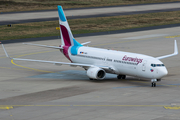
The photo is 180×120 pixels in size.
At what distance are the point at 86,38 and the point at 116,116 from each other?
5881cm

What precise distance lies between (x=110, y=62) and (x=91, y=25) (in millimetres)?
65001

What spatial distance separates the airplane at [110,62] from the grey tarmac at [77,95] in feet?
4.72

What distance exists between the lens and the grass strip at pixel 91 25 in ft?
323

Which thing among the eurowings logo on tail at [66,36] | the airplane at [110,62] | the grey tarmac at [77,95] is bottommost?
the grey tarmac at [77,95]

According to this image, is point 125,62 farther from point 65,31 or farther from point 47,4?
point 47,4

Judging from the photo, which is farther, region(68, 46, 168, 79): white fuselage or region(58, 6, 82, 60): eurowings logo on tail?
region(58, 6, 82, 60): eurowings logo on tail

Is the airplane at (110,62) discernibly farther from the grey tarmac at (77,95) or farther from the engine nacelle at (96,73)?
the grey tarmac at (77,95)

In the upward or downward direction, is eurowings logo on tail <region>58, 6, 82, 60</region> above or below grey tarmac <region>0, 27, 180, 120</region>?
above

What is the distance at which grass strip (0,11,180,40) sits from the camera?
98.6m

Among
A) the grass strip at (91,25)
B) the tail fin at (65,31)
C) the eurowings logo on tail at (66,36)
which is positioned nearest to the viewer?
the eurowings logo on tail at (66,36)

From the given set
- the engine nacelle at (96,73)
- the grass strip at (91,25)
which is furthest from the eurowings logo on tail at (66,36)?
the grass strip at (91,25)

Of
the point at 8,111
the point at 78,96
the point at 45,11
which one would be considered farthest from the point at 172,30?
the point at 8,111

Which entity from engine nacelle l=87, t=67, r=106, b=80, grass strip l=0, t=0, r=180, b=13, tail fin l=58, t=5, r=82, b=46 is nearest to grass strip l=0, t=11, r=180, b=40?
tail fin l=58, t=5, r=82, b=46

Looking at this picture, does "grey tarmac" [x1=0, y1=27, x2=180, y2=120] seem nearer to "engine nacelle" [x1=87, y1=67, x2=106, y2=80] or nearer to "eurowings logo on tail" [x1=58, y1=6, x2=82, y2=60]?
"engine nacelle" [x1=87, y1=67, x2=106, y2=80]
